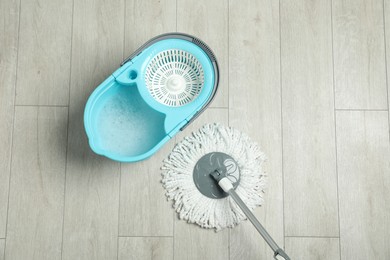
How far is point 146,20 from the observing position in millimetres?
1383

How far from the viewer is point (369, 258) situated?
1.30 metres

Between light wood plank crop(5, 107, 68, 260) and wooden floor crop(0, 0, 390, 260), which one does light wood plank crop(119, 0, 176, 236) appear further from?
light wood plank crop(5, 107, 68, 260)

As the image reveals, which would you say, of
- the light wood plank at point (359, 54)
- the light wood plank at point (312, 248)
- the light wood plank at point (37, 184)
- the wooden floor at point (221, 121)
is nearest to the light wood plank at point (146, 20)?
the wooden floor at point (221, 121)

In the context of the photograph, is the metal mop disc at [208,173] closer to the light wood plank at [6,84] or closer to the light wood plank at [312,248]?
the light wood plank at [312,248]

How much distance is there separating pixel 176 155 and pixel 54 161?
40 centimetres

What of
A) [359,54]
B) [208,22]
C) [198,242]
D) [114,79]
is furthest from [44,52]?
[359,54]

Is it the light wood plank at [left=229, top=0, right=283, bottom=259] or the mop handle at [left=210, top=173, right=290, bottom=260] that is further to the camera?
the light wood plank at [left=229, top=0, right=283, bottom=259]

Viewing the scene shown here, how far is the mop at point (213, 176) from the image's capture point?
4.18ft

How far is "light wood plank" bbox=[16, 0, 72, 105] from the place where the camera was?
1.35m

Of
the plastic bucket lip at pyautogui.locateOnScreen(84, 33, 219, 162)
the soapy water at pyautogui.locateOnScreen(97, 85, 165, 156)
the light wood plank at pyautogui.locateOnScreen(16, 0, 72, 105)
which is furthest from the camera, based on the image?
the light wood plank at pyautogui.locateOnScreen(16, 0, 72, 105)

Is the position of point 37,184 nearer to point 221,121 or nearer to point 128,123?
point 128,123

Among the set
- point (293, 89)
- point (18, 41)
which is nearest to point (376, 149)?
point (293, 89)

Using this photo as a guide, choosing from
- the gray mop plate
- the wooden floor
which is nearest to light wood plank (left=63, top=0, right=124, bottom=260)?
the wooden floor

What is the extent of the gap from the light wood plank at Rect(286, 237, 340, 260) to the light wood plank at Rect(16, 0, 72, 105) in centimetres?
88
